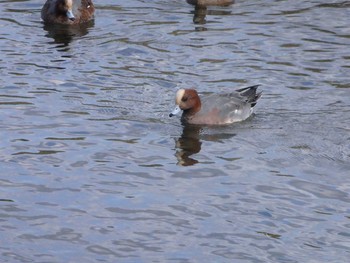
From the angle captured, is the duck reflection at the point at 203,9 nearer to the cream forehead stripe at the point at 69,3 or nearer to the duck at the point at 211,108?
the cream forehead stripe at the point at 69,3

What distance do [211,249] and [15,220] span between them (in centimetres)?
198

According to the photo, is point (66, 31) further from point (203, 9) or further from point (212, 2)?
point (212, 2)

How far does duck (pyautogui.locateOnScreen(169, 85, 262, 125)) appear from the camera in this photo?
14539 millimetres

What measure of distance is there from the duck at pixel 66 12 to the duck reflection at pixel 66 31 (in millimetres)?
107

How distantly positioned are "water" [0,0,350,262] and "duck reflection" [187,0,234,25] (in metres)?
0.09

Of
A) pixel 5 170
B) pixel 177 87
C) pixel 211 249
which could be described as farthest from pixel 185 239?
pixel 177 87

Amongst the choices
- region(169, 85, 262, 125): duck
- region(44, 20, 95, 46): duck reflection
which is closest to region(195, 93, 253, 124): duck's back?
region(169, 85, 262, 125): duck

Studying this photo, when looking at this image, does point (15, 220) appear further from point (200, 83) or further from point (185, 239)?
point (200, 83)

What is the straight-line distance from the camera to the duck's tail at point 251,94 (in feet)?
48.6

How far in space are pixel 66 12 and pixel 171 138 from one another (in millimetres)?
6214

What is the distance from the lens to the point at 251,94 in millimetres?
14906

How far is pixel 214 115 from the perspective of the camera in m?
14.7

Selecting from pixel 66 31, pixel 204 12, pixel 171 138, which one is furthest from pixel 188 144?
pixel 204 12

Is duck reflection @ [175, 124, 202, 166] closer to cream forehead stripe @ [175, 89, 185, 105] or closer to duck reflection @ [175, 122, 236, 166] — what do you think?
duck reflection @ [175, 122, 236, 166]
